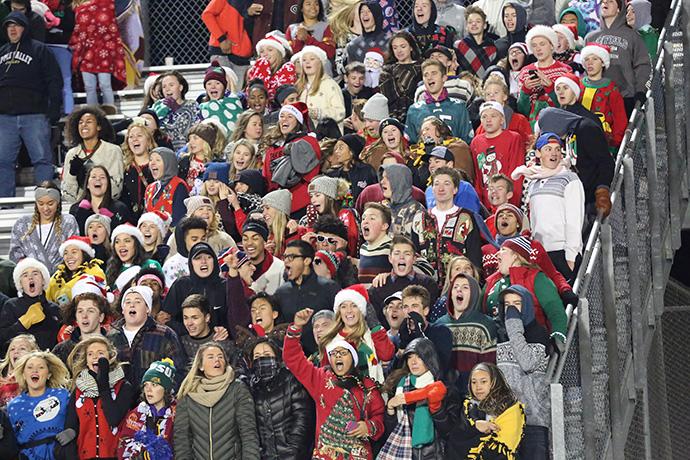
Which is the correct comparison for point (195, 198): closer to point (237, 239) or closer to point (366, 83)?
point (237, 239)

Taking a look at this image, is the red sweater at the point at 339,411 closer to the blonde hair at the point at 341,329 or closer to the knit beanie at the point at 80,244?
the blonde hair at the point at 341,329

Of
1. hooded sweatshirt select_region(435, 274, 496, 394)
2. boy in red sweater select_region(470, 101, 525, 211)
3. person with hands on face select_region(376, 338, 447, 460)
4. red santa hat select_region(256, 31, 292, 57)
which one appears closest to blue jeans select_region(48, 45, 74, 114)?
red santa hat select_region(256, 31, 292, 57)

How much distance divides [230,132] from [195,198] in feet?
7.21

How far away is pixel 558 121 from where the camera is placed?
51.9 feet

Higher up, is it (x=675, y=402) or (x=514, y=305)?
(x=514, y=305)

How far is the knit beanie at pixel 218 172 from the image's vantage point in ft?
55.2

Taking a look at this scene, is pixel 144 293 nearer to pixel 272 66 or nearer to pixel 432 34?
pixel 272 66

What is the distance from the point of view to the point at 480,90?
701 inches

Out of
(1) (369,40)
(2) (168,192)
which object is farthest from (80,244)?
(1) (369,40)

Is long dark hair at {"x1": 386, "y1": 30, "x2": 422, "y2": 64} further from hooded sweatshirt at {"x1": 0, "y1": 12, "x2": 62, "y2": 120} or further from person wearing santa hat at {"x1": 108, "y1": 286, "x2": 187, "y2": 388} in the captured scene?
person wearing santa hat at {"x1": 108, "y1": 286, "x2": 187, "y2": 388}

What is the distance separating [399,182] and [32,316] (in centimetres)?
306

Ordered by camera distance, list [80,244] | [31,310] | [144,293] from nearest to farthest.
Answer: [144,293], [31,310], [80,244]

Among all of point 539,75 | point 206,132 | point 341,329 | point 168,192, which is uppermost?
point 539,75

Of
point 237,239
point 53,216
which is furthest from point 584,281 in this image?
point 53,216
